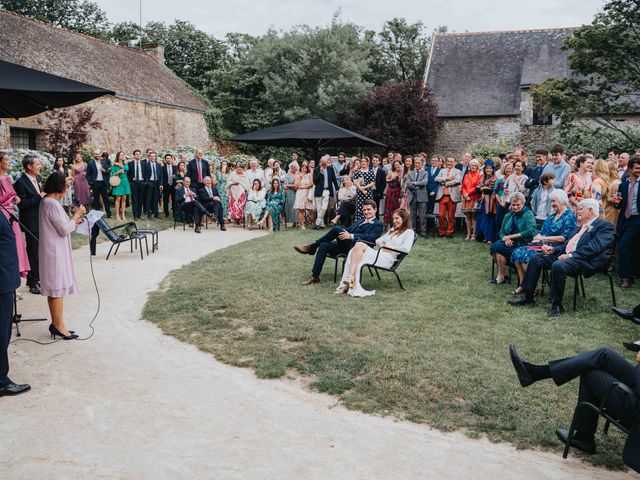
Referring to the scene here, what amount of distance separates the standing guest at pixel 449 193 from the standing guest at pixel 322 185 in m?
3.10

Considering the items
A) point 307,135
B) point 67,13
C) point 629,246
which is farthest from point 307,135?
point 67,13

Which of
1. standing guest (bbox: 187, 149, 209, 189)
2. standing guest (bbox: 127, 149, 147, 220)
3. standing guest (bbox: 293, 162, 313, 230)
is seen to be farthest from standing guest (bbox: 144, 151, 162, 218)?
standing guest (bbox: 293, 162, 313, 230)

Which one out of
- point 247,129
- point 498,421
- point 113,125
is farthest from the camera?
point 247,129

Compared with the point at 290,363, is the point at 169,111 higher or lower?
higher

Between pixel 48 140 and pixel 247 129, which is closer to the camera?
pixel 48 140

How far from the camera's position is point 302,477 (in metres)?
3.41

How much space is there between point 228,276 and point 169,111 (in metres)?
24.0

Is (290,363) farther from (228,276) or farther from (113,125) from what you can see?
(113,125)

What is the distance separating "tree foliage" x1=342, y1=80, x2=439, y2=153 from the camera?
102 feet

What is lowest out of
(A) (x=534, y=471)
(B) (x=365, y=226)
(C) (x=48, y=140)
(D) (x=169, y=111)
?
(A) (x=534, y=471)

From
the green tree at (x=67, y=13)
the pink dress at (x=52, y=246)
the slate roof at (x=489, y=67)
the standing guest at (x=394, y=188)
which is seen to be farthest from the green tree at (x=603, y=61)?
the green tree at (x=67, y=13)

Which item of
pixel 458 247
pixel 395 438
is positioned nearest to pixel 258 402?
pixel 395 438

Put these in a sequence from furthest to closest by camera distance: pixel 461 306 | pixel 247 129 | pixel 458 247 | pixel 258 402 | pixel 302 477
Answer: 1. pixel 247 129
2. pixel 458 247
3. pixel 461 306
4. pixel 258 402
5. pixel 302 477

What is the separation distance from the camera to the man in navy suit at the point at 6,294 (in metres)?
4.68
